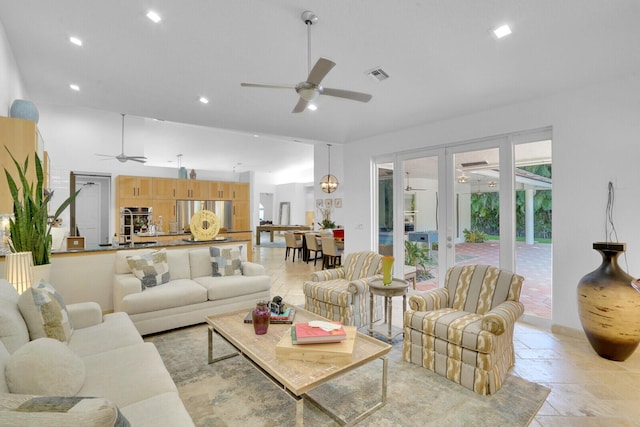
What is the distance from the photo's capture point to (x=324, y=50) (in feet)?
10.0

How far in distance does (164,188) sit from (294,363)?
7.89 m

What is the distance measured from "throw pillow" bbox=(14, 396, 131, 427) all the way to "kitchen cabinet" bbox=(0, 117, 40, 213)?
3053 millimetres

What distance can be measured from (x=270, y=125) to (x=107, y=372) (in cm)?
419

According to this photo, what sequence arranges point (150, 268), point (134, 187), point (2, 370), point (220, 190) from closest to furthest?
point (2, 370) → point (150, 268) → point (134, 187) → point (220, 190)

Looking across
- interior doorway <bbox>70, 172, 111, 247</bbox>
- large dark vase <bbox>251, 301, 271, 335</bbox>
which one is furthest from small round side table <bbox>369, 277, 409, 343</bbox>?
interior doorway <bbox>70, 172, 111, 247</bbox>

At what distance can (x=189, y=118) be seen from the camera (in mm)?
4719

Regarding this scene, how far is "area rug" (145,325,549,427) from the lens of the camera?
1968 millimetres

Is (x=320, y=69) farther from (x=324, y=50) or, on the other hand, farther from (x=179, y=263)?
(x=179, y=263)

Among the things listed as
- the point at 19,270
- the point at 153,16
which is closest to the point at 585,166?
the point at 153,16

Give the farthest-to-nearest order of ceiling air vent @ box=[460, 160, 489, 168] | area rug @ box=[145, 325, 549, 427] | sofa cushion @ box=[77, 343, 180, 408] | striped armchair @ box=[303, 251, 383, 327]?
ceiling air vent @ box=[460, 160, 489, 168] < striped armchair @ box=[303, 251, 383, 327] < area rug @ box=[145, 325, 549, 427] < sofa cushion @ box=[77, 343, 180, 408]

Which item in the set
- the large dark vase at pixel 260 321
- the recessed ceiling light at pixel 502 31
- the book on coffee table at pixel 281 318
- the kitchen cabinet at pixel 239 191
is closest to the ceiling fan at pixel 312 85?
the recessed ceiling light at pixel 502 31

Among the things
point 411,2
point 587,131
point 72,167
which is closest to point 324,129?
point 411,2

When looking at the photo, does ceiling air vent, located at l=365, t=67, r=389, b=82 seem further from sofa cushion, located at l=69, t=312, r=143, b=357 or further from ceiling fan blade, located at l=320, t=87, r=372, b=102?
sofa cushion, located at l=69, t=312, r=143, b=357

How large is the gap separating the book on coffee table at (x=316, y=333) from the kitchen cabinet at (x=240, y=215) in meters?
8.02
